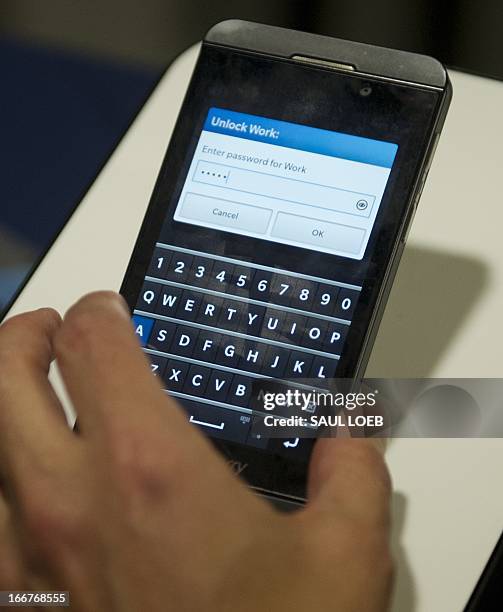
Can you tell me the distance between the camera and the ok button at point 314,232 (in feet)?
1.82

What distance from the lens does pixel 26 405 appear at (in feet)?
1.30

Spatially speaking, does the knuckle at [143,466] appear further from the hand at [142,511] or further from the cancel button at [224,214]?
the cancel button at [224,214]

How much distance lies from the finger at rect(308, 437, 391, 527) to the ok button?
0.15m

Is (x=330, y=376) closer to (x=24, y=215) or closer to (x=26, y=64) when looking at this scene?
(x=24, y=215)

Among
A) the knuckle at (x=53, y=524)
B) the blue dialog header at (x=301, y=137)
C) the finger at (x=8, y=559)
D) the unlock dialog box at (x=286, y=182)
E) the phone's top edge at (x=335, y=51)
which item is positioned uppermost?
the phone's top edge at (x=335, y=51)

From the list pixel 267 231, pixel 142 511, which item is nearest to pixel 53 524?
pixel 142 511

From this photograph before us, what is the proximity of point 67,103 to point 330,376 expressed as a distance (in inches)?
33.6

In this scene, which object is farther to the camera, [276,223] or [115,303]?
[276,223]

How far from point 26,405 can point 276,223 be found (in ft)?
0.70

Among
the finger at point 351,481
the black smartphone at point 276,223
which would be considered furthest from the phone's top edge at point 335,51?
the finger at point 351,481

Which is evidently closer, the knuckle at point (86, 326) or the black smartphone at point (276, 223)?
the knuckle at point (86, 326)

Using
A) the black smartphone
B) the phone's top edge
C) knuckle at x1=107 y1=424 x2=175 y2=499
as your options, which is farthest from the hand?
the phone's top edge

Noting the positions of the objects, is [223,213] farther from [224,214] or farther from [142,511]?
[142,511]

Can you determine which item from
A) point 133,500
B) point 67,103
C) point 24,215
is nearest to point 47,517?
point 133,500
